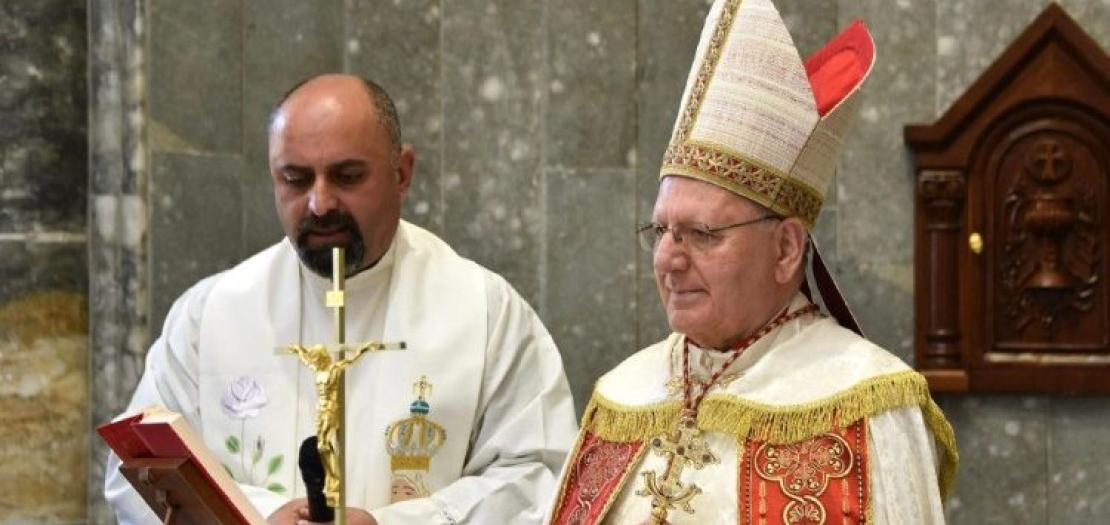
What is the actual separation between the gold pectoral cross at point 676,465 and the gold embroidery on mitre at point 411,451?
1.14 m

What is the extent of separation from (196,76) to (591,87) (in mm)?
1419

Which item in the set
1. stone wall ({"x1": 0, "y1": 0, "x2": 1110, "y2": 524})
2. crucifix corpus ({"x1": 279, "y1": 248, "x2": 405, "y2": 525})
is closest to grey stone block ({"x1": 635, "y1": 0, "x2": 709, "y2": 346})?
stone wall ({"x1": 0, "y1": 0, "x2": 1110, "y2": 524})

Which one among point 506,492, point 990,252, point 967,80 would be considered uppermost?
point 967,80

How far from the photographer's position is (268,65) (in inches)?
235

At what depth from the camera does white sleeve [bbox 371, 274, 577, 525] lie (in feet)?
14.0

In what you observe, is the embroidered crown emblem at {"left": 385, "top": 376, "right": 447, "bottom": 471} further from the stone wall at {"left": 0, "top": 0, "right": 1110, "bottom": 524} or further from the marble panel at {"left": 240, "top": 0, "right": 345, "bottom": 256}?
the marble panel at {"left": 240, "top": 0, "right": 345, "bottom": 256}

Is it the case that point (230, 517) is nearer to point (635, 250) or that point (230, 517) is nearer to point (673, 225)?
point (673, 225)

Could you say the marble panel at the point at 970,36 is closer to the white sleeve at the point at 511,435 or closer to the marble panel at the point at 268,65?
the white sleeve at the point at 511,435

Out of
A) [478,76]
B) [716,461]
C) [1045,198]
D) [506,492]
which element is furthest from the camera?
[478,76]

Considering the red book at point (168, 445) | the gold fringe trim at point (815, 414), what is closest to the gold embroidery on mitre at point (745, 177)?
the gold fringe trim at point (815, 414)

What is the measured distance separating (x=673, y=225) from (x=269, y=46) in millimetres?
3017

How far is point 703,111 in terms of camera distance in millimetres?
3529

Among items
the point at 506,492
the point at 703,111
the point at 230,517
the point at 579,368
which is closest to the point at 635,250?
the point at 579,368

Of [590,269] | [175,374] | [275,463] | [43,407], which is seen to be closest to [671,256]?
[275,463]
